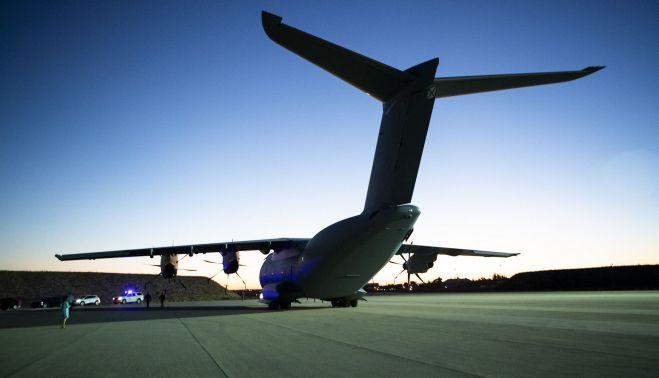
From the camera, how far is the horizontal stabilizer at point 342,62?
8.21 meters

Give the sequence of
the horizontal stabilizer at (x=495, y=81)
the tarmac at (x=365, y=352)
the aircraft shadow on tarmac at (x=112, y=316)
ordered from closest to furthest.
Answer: the tarmac at (x=365, y=352) < the horizontal stabilizer at (x=495, y=81) < the aircraft shadow on tarmac at (x=112, y=316)

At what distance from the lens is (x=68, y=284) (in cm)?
5094

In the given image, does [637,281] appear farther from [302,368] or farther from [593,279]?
[302,368]

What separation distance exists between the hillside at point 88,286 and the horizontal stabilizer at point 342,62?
4142cm

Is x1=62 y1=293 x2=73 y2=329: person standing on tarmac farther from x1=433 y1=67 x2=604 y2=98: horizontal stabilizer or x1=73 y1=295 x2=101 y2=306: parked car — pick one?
x1=73 y1=295 x2=101 y2=306: parked car

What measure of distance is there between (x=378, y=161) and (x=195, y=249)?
34.4 ft

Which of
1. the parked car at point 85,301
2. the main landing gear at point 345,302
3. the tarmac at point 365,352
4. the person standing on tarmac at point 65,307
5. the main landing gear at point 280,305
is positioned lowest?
the parked car at point 85,301

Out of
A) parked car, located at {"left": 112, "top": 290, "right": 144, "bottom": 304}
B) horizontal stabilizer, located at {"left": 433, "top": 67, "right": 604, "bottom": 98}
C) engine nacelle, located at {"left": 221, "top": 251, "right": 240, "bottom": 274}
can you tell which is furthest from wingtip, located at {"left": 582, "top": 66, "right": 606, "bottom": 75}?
parked car, located at {"left": 112, "top": 290, "right": 144, "bottom": 304}

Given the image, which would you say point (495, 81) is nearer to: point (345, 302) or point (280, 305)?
point (345, 302)

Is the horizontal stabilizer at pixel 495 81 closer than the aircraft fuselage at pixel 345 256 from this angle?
Yes

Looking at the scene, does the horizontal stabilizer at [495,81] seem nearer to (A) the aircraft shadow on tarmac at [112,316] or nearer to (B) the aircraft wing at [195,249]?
(B) the aircraft wing at [195,249]

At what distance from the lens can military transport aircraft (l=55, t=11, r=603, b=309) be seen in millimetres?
9648

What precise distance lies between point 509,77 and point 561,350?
6.85 m

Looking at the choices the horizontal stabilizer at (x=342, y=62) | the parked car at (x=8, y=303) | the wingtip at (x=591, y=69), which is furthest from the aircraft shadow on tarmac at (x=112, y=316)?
the parked car at (x=8, y=303)
